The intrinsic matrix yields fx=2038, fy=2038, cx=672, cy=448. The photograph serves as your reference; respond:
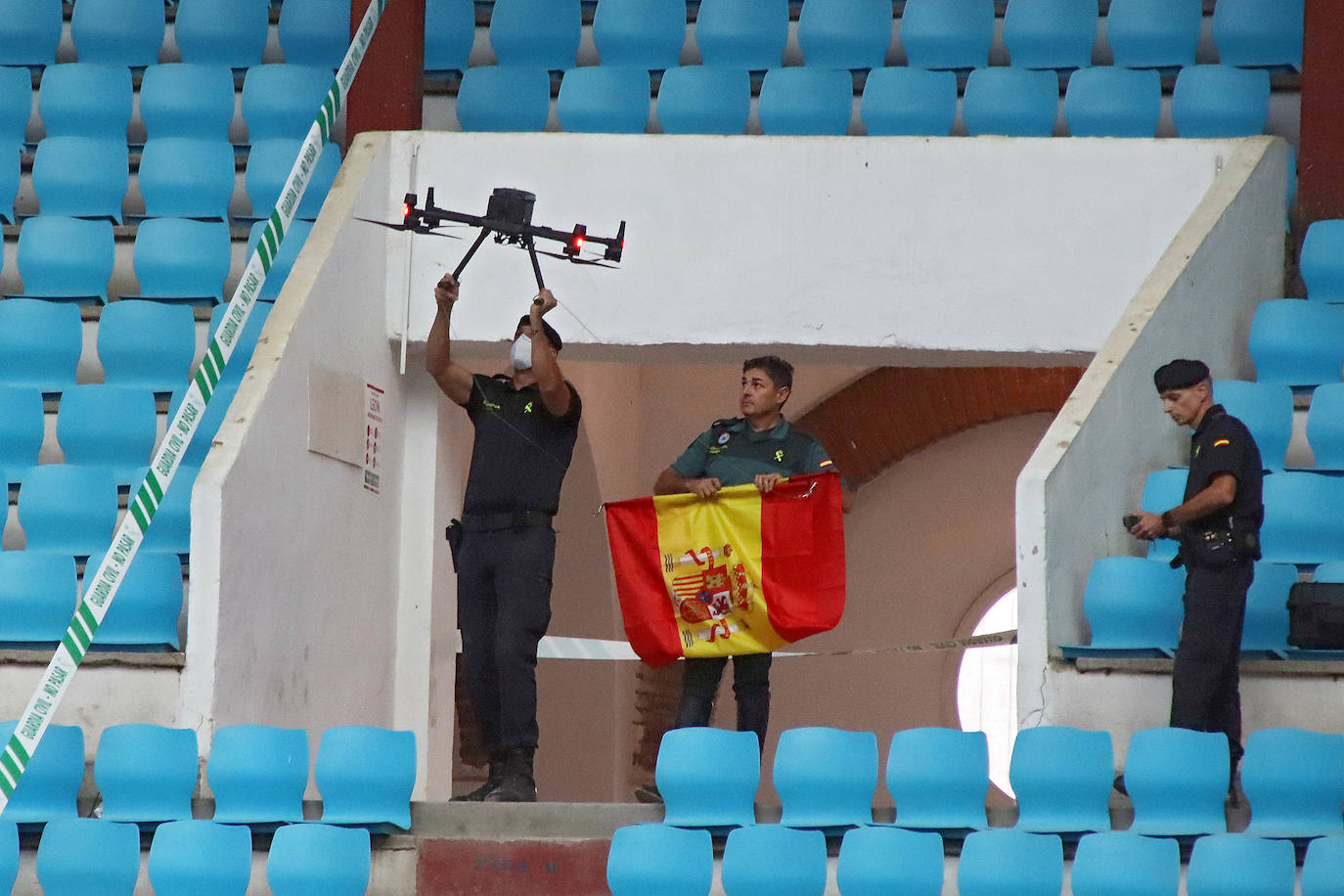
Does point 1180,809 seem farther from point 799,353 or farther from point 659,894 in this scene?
point 799,353

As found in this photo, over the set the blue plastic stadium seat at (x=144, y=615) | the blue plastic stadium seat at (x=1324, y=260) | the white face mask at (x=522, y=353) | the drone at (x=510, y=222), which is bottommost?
the blue plastic stadium seat at (x=144, y=615)

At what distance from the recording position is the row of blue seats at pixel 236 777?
521 centimetres

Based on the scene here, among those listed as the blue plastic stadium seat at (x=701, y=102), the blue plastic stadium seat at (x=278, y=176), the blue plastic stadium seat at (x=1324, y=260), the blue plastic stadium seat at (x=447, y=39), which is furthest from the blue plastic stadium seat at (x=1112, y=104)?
the blue plastic stadium seat at (x=278, y=176)

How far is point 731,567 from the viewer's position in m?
6.21

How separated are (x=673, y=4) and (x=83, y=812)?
3.99 m

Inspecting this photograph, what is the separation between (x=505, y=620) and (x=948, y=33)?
3.24 m

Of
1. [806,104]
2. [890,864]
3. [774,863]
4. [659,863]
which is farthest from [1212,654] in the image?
[806,104]

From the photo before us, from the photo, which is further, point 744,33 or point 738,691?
point 744,33

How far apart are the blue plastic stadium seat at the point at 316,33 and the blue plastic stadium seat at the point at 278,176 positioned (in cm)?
59

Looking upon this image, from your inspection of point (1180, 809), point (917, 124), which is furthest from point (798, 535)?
point (917, 124)

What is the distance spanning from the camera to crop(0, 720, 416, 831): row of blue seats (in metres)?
5.21

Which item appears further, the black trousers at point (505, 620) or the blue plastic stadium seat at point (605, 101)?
the blue plastic stadium seat at point (605, 101)

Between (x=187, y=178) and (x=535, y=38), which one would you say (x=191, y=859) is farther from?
(x=535, y=38)

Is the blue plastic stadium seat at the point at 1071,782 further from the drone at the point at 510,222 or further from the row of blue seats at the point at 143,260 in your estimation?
the row of blue seats at the point at 143,260
